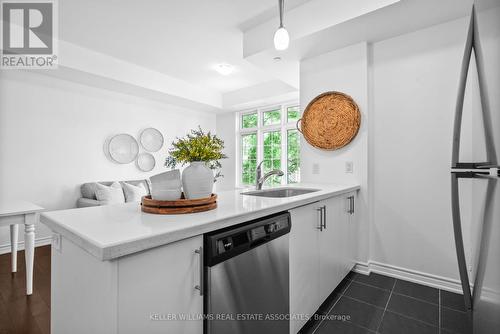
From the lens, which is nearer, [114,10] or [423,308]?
[423,308]

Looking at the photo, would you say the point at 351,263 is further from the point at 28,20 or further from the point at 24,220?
the point at 28,20

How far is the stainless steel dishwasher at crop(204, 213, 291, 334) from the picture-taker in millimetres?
917

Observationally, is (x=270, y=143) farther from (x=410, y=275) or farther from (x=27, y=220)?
(x=27, y=220)

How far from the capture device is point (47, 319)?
1719 millimetres

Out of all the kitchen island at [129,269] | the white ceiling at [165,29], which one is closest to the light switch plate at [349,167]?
the white ceiling at [165,29]

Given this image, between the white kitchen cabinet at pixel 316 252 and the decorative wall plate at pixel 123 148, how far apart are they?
3.72 meters

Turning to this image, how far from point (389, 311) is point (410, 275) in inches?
26.4

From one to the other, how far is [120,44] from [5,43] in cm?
119

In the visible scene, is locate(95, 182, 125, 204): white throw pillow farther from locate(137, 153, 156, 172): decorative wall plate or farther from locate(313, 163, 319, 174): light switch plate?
locate(313, 163, 319, 174): light switch plate

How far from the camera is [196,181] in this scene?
113 cm

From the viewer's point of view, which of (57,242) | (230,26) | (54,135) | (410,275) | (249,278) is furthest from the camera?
(54,135)

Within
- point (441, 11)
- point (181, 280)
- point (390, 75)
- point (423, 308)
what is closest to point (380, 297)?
point (423, 308)

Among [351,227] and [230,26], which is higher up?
[230,26]

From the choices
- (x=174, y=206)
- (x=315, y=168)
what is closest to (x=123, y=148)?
(x=315, y=168)
